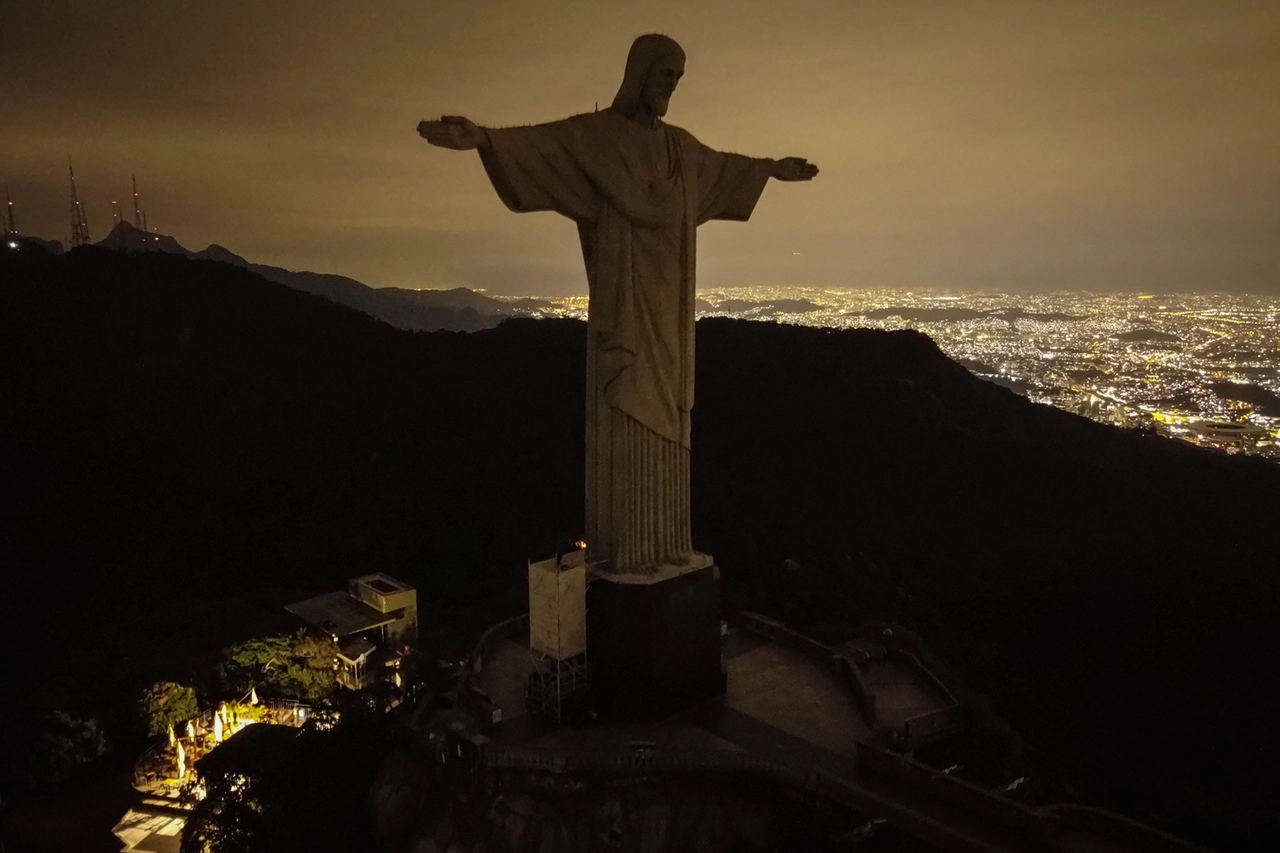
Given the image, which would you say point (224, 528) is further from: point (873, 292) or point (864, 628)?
point (873, 292)

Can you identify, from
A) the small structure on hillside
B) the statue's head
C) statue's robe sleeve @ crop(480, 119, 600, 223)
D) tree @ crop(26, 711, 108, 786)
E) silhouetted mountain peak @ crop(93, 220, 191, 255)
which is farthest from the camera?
silhouetted mountain peak @ crop(93, 220, 191, 255)

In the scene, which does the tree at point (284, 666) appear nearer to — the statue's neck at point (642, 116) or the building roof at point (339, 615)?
the building roof at point (339, 615)

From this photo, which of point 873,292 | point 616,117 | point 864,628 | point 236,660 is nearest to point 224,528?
point 236,660

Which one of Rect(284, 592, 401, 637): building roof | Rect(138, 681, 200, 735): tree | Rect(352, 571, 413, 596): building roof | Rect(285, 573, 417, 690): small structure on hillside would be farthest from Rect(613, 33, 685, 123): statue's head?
Rect(138, 681, 200, 735): tree

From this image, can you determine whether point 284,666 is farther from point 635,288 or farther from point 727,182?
point 727,182

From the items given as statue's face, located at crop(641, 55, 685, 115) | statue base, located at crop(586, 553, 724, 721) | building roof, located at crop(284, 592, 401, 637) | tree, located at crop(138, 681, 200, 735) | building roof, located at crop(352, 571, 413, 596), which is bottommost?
tree, located at crop(138, 681, 200, 735)

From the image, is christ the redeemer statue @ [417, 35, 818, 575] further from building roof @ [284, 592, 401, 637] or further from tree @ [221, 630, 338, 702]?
building roof @ [284, 592, 401, 637]

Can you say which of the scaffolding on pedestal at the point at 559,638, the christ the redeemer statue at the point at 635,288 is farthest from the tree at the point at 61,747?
the christ the redeemer statue at the point at 635,288
